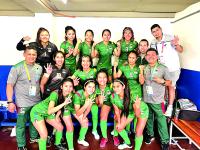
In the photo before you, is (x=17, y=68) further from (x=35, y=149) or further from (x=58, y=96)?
(x=35, y=149)

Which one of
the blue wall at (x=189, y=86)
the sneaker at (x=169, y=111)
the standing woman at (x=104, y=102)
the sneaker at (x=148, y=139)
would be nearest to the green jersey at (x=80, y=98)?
the standing woman at (x=104, y=102)

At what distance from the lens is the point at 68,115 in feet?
9.46

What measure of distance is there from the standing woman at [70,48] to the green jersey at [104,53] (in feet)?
1.36

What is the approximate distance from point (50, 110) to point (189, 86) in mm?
2514

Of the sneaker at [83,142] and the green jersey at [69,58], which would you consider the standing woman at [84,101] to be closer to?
the sneaker at [83,142]

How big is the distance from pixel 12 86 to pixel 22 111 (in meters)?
0.38

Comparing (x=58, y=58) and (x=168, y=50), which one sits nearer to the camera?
(x=58, y=58)

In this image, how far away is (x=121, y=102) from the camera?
9.75ft

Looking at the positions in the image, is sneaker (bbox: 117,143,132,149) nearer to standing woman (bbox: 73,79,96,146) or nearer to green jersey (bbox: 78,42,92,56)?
standing woman (bbox: 73,79,96,146)

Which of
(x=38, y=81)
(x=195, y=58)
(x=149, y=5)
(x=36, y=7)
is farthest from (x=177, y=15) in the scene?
(x=38, y=81)

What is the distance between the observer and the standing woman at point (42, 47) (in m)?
3.13

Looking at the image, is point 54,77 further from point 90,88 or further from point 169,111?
point 169,111

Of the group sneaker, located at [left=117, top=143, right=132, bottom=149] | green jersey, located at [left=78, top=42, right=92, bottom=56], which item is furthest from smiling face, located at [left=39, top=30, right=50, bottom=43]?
sneaker, located at [left=117, top=143, right=132, bottom=149]

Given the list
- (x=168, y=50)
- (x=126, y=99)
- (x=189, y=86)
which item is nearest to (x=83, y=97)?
(x=126, y=99)
